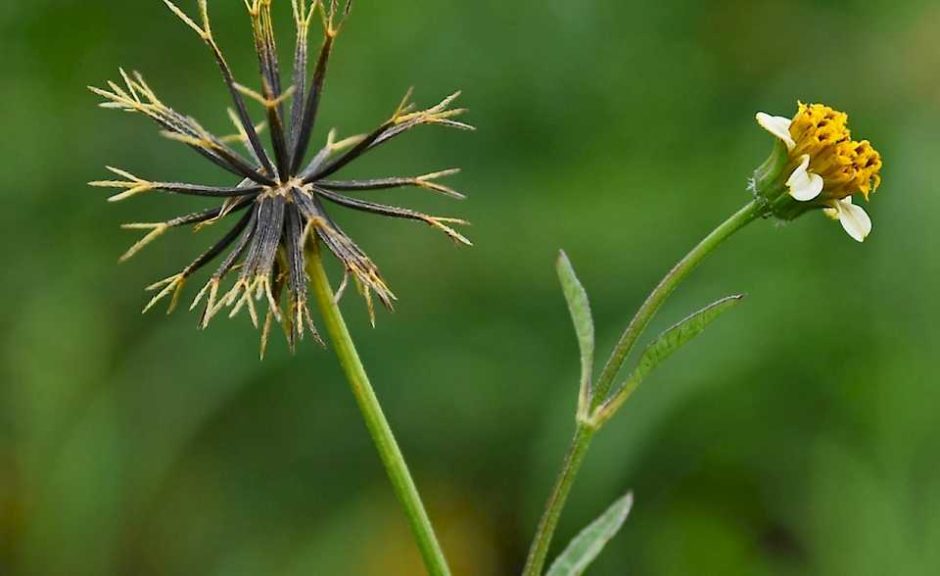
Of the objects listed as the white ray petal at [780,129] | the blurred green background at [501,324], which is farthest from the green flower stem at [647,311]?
the blurred green background at [501,324]

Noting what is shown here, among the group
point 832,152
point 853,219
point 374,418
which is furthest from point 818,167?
point 374,418

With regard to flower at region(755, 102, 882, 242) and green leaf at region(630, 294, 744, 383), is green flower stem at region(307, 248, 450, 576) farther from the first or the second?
flower at region(755, 102, 882, 242)

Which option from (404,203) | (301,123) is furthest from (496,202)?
(301,123)

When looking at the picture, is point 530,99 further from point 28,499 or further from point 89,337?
point 28,499

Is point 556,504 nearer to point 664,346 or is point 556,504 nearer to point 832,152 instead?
point 664,346

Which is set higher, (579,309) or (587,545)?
(579,309)

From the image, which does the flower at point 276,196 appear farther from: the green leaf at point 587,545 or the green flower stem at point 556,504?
the green leaf at point 587,545

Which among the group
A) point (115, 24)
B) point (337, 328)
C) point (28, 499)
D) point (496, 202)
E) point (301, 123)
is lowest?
point (28, 499)
